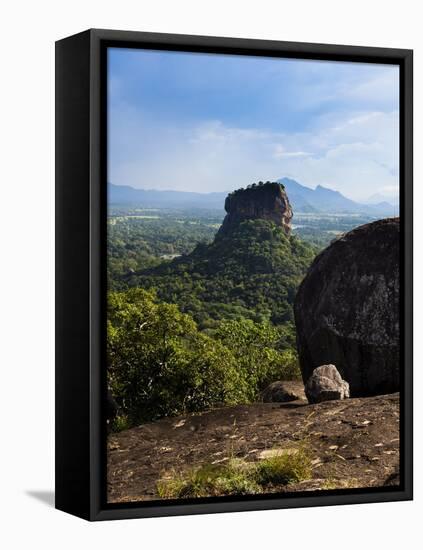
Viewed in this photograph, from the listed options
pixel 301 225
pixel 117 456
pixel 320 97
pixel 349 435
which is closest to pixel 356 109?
pixel 320 97

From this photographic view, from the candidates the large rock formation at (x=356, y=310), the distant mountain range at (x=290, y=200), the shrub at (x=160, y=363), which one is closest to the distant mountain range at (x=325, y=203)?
the distant mountain range at (x=290, y=200)

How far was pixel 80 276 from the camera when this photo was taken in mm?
10320

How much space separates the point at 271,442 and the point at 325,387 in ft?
3.14

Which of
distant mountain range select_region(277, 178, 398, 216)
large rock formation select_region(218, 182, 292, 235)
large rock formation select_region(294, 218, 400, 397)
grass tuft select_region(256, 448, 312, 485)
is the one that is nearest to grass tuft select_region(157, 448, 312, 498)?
grass tuft select_region(256, 448, 312, 485)

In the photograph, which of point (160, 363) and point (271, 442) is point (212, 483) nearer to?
point (271, 442)

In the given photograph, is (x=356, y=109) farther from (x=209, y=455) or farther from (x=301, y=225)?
(x=209, y=455)

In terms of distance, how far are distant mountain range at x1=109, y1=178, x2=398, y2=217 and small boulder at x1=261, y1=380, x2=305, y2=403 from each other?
1477 mm

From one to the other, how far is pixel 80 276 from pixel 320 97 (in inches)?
103

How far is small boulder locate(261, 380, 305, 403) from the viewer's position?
11320 millimetres

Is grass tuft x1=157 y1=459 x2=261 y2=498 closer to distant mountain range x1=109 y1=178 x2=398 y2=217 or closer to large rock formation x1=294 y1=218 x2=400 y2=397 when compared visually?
large rock formation x1=294 y1=218 x2=400 y2=397

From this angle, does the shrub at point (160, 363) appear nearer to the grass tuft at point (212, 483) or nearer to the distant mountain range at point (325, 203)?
the grass tuft at point (212, 483)

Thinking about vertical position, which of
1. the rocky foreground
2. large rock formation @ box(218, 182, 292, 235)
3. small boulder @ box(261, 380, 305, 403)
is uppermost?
large rock formation @ box(218, 182, 292, 235)

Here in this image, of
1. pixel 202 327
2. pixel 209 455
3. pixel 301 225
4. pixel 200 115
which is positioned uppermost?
pixel 200 115

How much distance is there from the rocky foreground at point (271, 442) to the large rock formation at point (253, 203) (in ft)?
5.02
